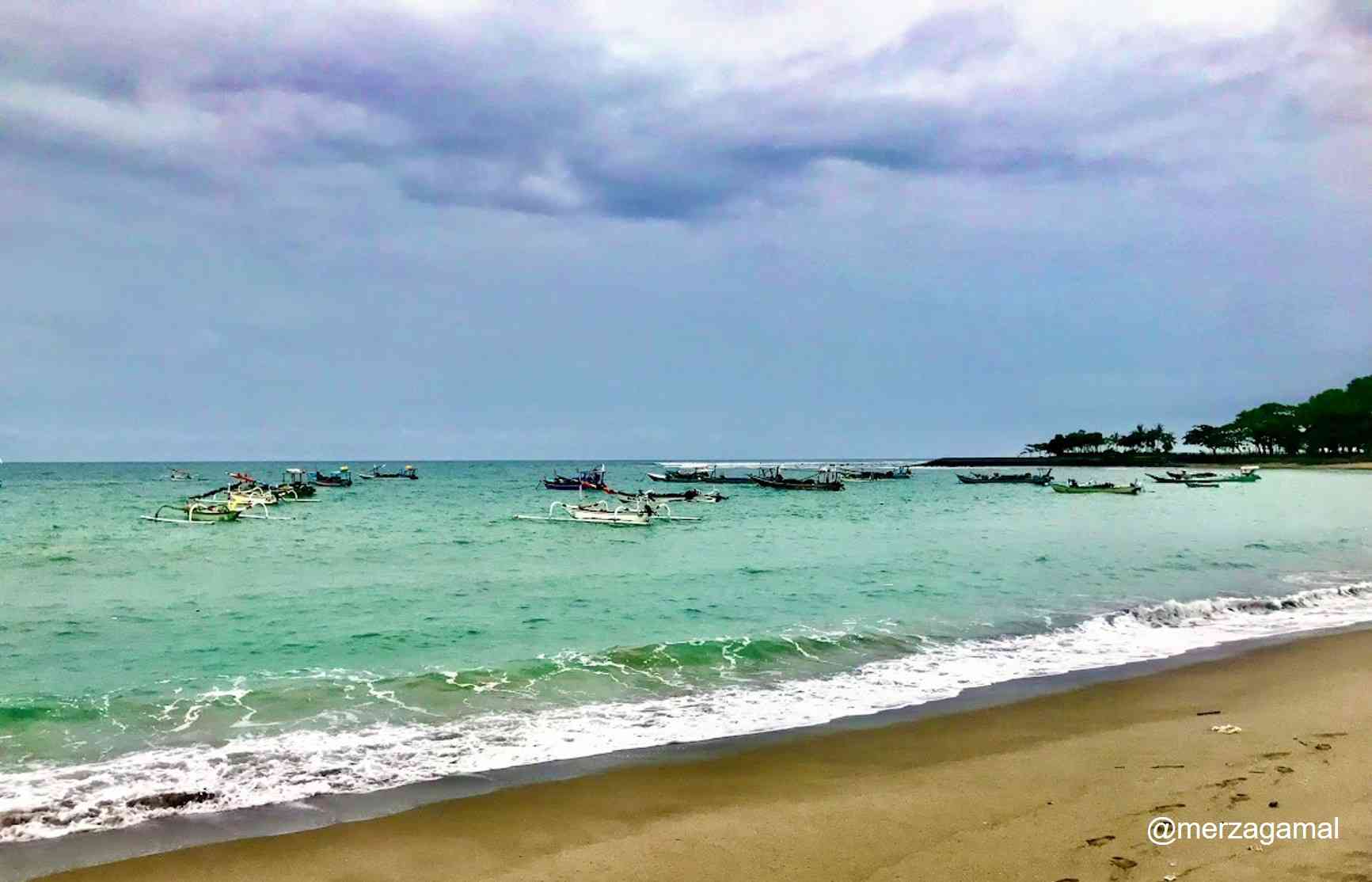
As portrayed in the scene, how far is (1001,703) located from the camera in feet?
35.1

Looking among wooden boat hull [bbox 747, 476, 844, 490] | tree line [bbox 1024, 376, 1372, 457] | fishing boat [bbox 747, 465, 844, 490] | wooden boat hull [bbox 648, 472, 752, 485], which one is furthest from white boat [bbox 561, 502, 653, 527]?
tree line [bbox 1024, 376, 1372, 457]

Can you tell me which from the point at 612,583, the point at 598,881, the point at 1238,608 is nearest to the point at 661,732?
the point at 598,881

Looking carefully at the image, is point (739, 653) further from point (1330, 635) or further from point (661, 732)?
point (1330, 635)

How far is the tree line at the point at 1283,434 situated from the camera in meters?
127

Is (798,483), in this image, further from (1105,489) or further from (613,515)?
(613,515)

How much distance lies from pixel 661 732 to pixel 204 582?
18609 mm

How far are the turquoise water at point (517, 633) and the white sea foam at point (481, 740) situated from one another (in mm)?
45

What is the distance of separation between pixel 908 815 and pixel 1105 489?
75.8 meters

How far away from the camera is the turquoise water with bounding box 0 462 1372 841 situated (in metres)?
9.17

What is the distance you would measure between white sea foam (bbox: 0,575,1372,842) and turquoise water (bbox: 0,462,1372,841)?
45 millimetres

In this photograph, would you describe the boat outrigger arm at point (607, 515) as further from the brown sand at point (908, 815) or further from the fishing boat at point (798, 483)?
the fishing boat at point (798, 483)

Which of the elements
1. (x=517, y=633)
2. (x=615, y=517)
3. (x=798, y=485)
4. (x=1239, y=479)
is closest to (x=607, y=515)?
(x=615, y=517)

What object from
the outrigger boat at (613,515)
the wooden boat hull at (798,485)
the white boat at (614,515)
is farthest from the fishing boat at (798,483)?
the white boat at (614,515)

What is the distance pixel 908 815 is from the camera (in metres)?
6.86
